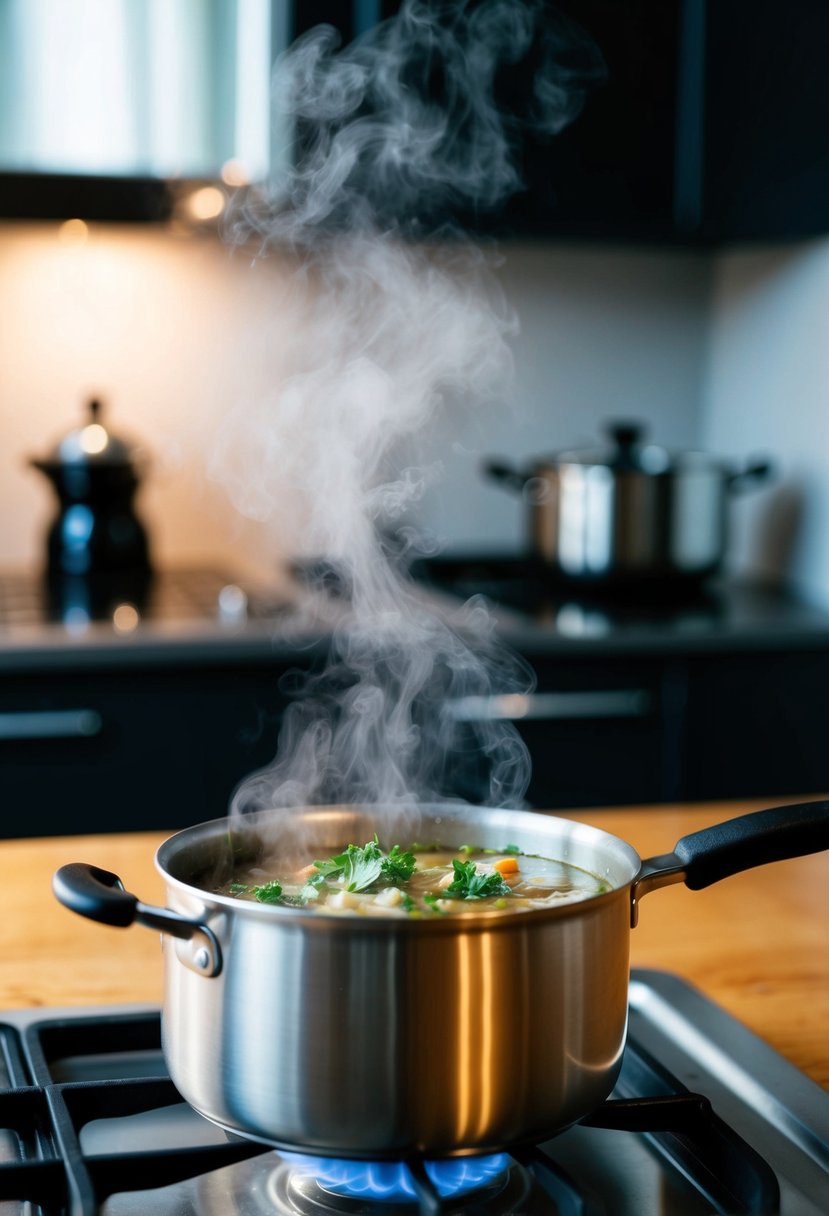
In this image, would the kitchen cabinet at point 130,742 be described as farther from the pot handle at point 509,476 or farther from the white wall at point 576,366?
the white wall at point 576,366

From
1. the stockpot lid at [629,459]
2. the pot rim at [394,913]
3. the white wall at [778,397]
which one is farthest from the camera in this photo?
the white wall at [778,397]

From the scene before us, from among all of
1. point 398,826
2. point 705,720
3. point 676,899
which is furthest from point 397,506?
point 398,826

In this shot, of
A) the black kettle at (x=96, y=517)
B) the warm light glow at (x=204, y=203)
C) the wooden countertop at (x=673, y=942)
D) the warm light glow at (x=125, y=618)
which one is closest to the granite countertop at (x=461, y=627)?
the warm light glow at (x=125, y=618)

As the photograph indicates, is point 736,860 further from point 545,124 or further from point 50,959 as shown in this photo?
point 545,124

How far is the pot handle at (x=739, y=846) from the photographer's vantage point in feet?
2.32

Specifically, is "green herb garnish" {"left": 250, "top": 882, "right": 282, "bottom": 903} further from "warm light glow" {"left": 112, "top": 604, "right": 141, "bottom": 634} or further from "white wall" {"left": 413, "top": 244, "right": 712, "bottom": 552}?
"white wall" {"left": 413, "top": 244, "right": 712, "bottom": 552}

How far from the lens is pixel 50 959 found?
98 centimetres

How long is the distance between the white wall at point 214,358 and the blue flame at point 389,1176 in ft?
7.43

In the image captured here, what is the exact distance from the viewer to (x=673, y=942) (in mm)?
1032

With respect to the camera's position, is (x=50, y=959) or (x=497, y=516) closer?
(x=50, y=959)

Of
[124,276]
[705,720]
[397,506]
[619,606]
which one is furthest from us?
[397,506]

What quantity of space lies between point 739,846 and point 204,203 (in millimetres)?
2019

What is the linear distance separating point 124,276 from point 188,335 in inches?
6.5

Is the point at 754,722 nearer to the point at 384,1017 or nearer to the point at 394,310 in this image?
the point at 394,310
